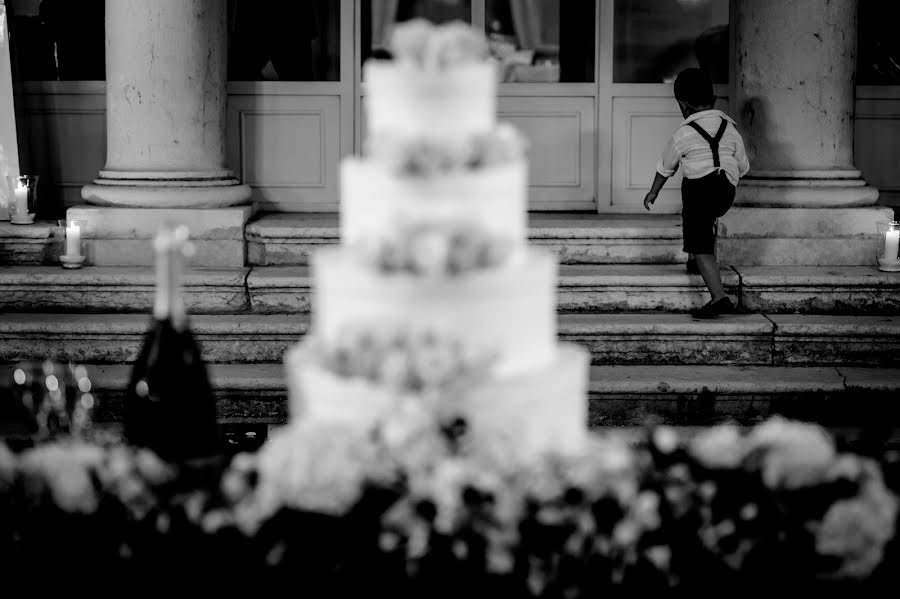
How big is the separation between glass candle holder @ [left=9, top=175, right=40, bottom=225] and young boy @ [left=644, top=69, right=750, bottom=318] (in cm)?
407

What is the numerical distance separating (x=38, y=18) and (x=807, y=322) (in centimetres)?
587

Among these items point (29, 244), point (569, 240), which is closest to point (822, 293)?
point (569, 240)

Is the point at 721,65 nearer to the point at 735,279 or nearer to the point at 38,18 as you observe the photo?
the point at 735,279

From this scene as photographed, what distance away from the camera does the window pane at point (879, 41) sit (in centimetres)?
930

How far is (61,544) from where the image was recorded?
3133 mm

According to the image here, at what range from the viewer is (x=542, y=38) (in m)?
9.40

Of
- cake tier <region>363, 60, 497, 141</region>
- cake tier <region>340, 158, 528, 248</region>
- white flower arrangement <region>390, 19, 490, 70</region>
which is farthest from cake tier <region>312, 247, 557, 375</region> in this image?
white flower arrangement <region>390, 19, 490, 70</region>

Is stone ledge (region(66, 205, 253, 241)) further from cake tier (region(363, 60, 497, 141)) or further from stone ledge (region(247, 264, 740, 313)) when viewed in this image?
cake tier (region(363, 60, 497, 141))

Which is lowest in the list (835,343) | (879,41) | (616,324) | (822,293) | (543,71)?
(835,343)

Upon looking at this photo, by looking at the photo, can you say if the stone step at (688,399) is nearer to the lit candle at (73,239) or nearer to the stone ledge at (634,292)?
the stone ledge at (634,292)

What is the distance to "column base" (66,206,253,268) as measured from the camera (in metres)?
8.01

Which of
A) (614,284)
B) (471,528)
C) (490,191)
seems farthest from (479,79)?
(614,284)

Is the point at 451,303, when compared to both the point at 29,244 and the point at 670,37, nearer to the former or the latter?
the point at 29,244

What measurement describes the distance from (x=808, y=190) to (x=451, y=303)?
563 centimetres
